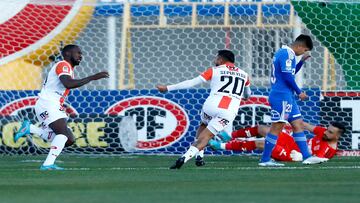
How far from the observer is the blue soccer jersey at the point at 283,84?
14.3 metres

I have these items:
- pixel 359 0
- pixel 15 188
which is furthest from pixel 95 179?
pixel 359 0

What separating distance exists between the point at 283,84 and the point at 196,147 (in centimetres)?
146

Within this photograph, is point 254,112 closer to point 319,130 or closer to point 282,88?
point 319,130

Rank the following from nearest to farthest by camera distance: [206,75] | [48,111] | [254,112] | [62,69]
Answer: [62,69], [48,111], [206,75], [254,112]

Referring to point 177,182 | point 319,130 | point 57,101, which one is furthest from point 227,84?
point 177,182

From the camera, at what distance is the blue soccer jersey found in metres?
14.3

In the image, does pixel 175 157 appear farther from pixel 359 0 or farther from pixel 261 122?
pixel 359 0

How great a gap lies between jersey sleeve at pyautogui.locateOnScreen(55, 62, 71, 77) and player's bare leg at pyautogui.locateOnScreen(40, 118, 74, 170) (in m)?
0.59

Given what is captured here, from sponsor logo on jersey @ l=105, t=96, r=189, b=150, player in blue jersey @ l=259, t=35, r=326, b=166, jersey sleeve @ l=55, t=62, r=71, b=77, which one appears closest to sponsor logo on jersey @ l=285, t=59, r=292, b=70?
player in blue jersey @ l=259, t=35, r=326, b=166

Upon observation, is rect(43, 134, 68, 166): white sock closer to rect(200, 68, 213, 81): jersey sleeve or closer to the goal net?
rect(200, 68, 213, 81): jersey sleeve

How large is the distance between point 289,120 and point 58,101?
2.86 metres

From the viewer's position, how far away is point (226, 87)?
14578 millimetres

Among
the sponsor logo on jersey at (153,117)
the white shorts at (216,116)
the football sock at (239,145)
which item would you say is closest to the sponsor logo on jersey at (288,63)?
the white shorts at (216,116)

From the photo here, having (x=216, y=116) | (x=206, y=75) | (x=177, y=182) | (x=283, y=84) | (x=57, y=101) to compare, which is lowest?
(x=177, y=182)
